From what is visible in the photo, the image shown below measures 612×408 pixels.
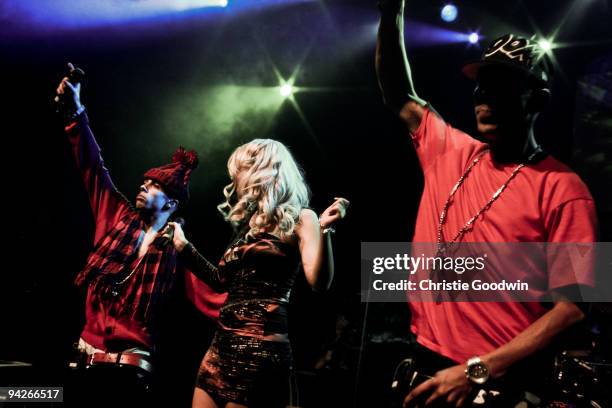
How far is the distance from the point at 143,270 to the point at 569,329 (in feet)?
10.3

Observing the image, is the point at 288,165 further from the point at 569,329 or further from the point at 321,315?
the point at 321,315

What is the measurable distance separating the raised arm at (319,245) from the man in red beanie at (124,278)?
1.20 m

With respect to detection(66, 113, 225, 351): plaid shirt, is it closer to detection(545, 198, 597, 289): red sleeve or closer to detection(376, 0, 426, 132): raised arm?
detection(376, 0, 426, 132): raised arm

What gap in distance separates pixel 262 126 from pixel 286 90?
587 mm

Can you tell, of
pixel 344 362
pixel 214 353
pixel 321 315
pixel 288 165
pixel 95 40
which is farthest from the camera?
pixel 321 315

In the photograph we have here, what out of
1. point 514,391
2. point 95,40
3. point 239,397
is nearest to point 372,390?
point 239,397

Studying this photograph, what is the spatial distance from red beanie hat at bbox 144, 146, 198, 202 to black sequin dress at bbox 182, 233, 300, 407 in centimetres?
145

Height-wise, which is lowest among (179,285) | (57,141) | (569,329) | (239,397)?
(239,397)

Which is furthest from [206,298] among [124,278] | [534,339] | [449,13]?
[449,13]

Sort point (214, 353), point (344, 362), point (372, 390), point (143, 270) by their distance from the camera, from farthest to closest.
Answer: point (344, 362), point (372, 390), point (143, 270), point (214, 353)

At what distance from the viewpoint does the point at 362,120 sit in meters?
6.89

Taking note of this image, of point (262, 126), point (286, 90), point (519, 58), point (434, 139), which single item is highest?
point (286, 90)

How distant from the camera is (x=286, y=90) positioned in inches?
251

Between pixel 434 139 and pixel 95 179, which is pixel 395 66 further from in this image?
pixel 95 179
